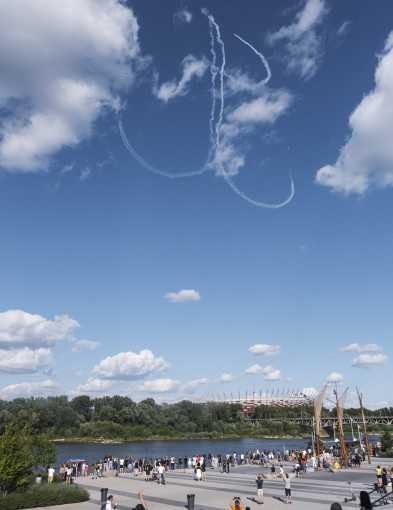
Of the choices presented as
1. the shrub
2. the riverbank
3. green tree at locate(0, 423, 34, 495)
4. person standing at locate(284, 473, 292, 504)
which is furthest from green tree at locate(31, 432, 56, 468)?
the riverbank

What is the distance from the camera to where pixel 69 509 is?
25000 mm

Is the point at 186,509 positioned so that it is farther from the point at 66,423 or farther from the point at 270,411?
the point at 270,411

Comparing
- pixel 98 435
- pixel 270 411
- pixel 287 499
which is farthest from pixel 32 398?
pixel 287 499

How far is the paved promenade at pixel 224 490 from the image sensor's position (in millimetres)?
25922

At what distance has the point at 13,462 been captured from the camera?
85.9 feet

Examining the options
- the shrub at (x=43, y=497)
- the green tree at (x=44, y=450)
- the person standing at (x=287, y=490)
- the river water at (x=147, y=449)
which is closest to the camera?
the shrub at (x=43, y=497)

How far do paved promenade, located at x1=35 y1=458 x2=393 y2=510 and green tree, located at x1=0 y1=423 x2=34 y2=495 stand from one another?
9.31ft

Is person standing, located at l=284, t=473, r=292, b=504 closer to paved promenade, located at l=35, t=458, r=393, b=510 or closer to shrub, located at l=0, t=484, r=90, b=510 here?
paved promenade, located at l=35, t=458, r=393, b=510

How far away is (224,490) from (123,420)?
12029 cm

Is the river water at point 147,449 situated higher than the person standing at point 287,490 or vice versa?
the person standing at point 287,490

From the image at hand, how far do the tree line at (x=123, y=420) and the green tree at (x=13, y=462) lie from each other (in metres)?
104

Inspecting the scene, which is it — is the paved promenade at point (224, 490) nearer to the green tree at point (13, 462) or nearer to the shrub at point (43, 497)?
the shrub at point (43, 497)

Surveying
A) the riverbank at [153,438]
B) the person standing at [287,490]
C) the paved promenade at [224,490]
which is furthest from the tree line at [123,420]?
the person standing at [287,490]

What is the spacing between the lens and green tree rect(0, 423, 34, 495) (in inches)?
1018
